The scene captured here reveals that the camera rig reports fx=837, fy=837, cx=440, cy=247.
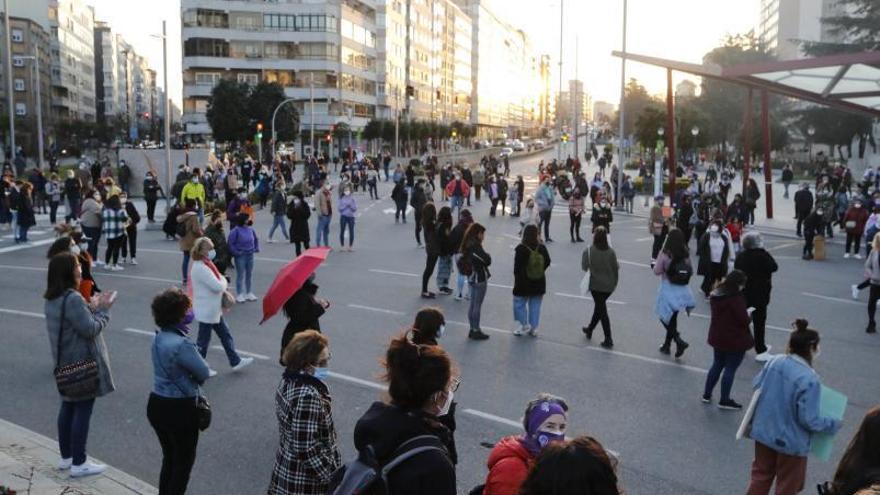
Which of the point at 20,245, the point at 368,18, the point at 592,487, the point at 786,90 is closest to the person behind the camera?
the point at 592,487

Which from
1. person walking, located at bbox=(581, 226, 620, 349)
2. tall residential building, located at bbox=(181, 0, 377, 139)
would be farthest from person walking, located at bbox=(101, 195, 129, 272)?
tall residential building, located at bbox=(181, 0, 377, 139)

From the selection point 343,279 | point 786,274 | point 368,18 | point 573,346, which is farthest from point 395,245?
point 368,18

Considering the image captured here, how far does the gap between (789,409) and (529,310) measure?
243 inches

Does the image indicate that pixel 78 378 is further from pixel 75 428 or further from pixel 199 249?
pixel 199 249

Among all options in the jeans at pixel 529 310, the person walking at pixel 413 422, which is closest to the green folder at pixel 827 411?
the person walking at pixel 413 422

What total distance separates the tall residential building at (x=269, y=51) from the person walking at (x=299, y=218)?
75.1m

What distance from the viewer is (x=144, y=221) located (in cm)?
2753

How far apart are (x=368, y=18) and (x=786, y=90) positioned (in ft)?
279

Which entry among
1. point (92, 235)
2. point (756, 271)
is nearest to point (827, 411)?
point (756, 271)

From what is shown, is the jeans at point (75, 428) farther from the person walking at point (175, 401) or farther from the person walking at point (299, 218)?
the person walking at point (299, 218)

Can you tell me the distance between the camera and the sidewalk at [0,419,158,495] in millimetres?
6242

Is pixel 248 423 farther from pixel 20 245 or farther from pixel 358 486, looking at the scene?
pixel 20 245

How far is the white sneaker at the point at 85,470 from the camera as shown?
21.4 feet

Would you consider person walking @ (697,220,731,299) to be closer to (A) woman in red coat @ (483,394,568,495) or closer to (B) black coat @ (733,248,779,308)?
(B) black coat @ (733,248,779,308)
